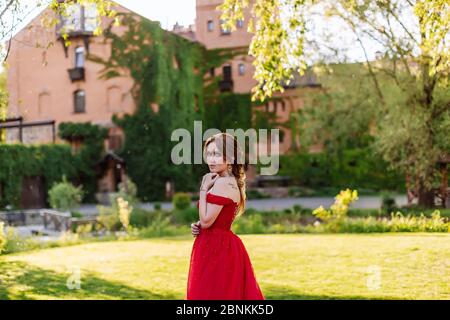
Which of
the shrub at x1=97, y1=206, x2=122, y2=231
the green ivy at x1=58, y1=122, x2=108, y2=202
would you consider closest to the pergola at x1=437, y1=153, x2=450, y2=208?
the shrub at x1=97, y1=206, x2=122, y2=231

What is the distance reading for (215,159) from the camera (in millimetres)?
4227

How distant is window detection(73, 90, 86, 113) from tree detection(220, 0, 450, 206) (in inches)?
559

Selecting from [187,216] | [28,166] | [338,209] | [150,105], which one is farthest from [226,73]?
[338,209]

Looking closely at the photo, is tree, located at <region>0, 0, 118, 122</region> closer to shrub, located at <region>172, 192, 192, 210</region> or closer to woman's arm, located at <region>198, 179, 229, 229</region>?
woman's arm, located at <region>198, 179, 229, 229</region>

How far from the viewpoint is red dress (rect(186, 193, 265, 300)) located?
167 inches

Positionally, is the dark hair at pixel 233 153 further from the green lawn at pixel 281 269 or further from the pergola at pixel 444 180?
the pergola at pixel 444 180

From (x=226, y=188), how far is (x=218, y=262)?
558mm

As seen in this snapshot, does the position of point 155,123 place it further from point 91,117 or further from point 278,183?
point 278,183

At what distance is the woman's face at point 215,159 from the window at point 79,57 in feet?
85.3

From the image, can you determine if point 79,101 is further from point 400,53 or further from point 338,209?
point 400,53

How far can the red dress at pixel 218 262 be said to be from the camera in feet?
13.9

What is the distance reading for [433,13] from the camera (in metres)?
7.04

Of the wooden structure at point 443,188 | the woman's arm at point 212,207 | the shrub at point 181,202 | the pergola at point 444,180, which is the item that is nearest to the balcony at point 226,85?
the shrub at point 181,202
